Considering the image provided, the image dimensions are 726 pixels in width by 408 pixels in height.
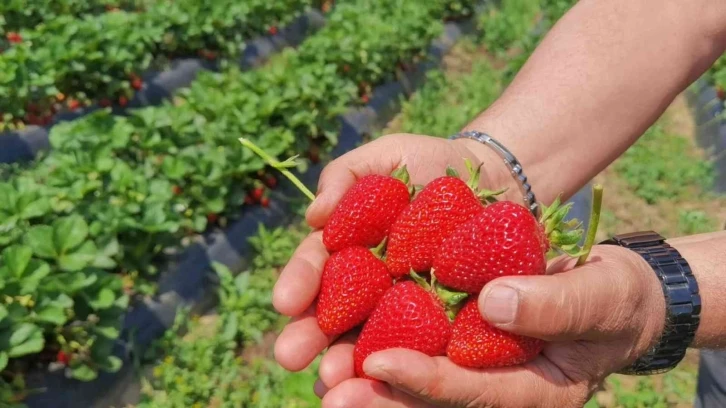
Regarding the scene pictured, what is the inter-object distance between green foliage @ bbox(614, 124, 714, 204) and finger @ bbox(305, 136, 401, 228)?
13.8 ft

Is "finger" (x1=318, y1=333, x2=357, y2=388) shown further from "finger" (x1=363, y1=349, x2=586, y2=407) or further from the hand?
"finger" (x1=363, y1=349, x2=586, y2=407)

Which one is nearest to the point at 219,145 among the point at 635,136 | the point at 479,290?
the point at 635,136

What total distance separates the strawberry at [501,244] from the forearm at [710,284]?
17.8 inches

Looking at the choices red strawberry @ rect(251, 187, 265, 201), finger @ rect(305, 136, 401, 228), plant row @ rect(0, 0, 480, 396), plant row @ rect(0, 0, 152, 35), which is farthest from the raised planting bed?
finger @ rect(305, 136, 401, 228)

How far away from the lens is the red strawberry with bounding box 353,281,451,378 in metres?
1.71

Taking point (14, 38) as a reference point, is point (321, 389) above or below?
above

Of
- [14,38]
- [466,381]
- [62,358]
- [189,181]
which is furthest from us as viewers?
[14,38]

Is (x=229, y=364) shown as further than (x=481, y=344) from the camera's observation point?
Yes

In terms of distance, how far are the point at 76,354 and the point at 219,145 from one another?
70.6 inches

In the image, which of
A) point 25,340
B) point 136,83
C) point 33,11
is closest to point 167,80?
point 136,83

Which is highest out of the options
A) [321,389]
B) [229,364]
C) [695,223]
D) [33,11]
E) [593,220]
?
[593,220]

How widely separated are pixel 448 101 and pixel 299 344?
5.99 meters

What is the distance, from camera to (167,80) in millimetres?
6469

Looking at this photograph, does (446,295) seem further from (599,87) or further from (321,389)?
(599,87)
